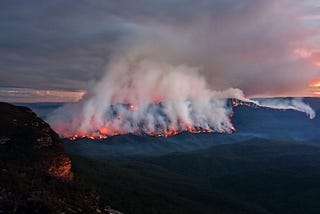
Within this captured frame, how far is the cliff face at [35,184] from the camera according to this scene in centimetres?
6019

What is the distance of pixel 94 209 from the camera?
7256cm

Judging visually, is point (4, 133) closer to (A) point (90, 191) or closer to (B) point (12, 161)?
(B) point (12, 161)

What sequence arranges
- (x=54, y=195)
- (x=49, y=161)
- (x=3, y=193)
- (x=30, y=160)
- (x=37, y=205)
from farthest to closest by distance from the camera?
(x=49, y=161) → (x=30, y=160) → (x=54, y=195) → (x=3, y=193) → (x=37, y=205)

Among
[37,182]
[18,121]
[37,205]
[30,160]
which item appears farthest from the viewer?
[18,121]

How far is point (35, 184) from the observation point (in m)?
74.6

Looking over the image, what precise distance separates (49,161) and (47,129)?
111 ft

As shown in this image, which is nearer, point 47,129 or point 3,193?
point 3,193

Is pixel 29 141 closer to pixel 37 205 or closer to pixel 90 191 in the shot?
pixel 90 191

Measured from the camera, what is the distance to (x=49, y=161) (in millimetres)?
144250

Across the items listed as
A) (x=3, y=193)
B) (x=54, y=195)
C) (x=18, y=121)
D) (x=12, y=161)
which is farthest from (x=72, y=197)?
(x=18, y=121)

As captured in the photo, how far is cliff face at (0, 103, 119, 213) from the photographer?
197ft

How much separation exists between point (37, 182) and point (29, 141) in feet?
238

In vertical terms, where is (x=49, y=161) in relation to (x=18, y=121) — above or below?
below

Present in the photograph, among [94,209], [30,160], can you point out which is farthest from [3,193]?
[30,160]
